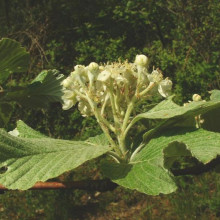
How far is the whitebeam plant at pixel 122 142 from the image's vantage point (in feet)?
1.65

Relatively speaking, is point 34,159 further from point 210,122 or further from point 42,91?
point 42,91

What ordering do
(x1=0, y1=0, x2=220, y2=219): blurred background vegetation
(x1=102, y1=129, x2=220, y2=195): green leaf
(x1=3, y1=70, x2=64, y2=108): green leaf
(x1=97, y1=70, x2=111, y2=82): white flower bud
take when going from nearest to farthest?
1. (x1=102, y1=129, x2=220, y2=195): green leaf
2. (x1=97, y1=70, x2=111, y2=82): white flower bud
3. (x1=3, y1=70, x2=64, y2=108): green leaf
4. (x1=0, y1=0, x2=220, y2=219): blurred background vegetation

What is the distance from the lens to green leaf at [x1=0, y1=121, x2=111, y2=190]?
1.65 ft

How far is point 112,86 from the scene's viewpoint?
635 mm

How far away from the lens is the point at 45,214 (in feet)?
10.6

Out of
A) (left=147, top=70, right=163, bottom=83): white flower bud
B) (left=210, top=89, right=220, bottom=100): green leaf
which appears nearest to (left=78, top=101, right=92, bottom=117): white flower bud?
(left=147, top=70, right=163, bottom=83): white flower bud

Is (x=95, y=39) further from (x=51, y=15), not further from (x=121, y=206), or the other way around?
(x=121, y=206)

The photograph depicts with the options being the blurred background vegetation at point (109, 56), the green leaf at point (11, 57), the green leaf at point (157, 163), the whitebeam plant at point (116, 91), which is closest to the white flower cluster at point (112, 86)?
the whitebeam plant at point (116, 91)

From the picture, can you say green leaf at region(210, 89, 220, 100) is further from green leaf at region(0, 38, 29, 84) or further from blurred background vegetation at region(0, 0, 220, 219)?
blurred background vegetation at region(0, 0, 220, 219)

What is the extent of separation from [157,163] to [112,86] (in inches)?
6.8

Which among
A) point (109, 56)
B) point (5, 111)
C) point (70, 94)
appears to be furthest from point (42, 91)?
point (109, 56)

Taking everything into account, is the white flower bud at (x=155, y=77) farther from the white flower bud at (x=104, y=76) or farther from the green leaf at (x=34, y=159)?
the green leaf at (x=34, y=159)

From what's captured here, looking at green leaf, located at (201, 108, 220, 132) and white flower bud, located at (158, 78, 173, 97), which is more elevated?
white flower bud, located at (158, 78, 173, 97)

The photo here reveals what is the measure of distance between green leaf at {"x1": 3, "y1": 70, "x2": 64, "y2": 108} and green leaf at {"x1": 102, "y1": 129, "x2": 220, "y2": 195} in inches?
19.8
